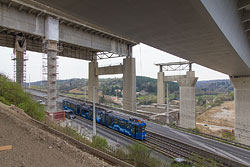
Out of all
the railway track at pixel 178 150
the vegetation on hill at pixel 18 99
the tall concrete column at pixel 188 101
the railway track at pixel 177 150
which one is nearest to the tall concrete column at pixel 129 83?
the railway track at pixel 178 150

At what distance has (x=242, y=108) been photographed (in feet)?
71.6

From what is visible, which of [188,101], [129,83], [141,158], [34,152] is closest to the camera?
[34,152]

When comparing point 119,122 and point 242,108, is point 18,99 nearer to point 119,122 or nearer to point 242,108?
point 119,122

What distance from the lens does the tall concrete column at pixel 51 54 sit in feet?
53.2

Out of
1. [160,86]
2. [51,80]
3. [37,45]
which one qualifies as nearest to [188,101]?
[160,86]

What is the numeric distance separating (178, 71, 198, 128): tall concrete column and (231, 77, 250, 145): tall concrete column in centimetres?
737

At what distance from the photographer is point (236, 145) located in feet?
50.2

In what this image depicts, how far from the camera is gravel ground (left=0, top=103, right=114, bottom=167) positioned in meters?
4.21

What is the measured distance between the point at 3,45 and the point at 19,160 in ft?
64.5

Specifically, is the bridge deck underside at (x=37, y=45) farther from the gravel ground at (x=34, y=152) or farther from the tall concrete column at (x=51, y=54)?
the gravel ground at (x=34, y=152)

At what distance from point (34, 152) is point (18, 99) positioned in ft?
33.8

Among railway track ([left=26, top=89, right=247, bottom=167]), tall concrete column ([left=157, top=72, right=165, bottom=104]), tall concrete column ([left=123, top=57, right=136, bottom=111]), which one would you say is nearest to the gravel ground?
railway track ([left=26, top=89, right=247, bottom=167])

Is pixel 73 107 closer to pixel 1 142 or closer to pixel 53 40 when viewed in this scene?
pixel 53 40

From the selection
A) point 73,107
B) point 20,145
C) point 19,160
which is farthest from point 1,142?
point 73,107
